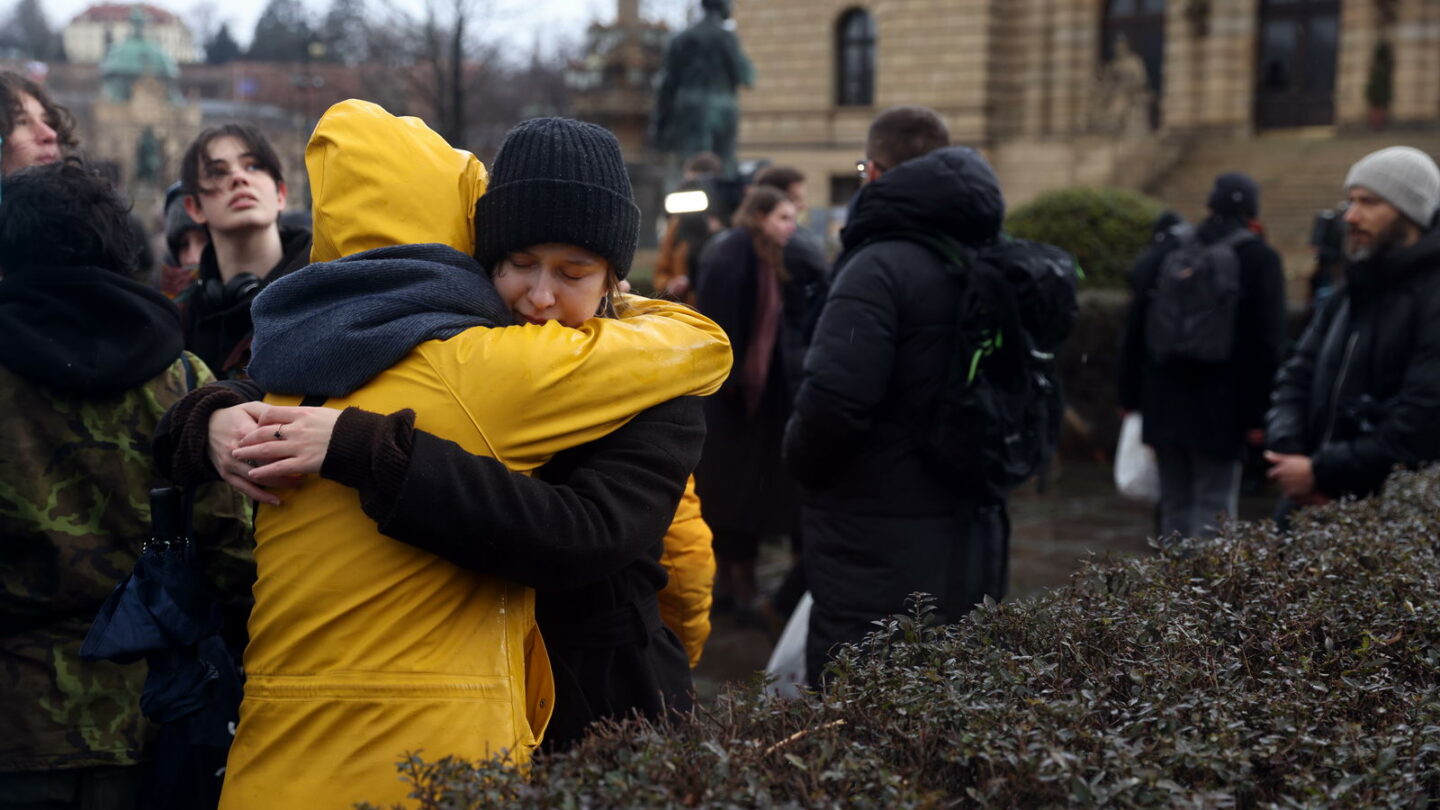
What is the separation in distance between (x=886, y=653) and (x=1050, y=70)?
31076mm

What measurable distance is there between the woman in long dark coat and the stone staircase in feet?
55.4

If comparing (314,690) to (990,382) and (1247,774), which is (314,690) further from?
(990,382)

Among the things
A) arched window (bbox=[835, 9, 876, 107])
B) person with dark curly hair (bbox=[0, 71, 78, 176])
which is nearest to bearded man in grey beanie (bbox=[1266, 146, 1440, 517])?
person with dark curly hair (bbox=[0, 71, 78, 176])

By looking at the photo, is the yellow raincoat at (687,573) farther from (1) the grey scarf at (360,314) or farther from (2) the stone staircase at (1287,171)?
(2) the stone staircase at (1287,171)

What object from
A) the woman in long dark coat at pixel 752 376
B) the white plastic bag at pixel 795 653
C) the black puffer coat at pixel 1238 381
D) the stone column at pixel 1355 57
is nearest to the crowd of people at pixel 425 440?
the white plastic bag at pixel 795 653

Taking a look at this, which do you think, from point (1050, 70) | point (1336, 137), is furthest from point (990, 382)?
point (1050, 70)

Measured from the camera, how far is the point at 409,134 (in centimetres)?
213

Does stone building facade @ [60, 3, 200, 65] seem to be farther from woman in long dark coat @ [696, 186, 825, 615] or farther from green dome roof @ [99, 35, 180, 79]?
woman in long dark coat @ [696, 186, 825, 615]

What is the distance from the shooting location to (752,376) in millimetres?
6457

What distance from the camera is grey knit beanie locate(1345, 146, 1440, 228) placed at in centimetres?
487

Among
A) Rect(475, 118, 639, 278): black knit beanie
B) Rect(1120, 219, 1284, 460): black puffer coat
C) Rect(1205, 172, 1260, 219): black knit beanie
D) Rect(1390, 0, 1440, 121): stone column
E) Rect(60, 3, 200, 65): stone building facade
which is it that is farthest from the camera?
Rect(60, 3, 200, 65): stone building facade

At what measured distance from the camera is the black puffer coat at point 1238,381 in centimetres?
656

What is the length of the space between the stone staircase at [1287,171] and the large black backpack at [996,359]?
738 inches

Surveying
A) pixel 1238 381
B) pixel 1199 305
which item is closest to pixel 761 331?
pixel 1199 305
